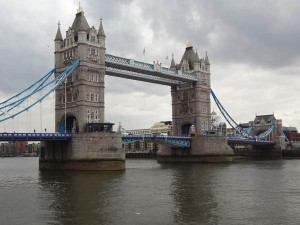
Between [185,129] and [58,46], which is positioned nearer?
[58,46]

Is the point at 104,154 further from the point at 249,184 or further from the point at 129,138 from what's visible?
the point at 249,184

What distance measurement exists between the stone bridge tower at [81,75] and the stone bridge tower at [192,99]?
2909 cm

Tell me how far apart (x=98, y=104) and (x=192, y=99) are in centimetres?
3099

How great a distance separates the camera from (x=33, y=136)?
57.3m

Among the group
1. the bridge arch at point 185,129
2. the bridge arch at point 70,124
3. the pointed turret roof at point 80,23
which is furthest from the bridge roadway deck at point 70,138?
the pointed turret roof at point 80,23

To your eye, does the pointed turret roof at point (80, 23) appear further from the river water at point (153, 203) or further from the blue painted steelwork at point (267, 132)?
the blue painted steelwork at point (267, 132)

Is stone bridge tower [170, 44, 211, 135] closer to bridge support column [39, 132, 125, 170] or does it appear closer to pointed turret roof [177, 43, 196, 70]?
pointed turret roof [177, 43, 196, 70]

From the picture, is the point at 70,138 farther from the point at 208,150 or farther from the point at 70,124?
the point at 208,150

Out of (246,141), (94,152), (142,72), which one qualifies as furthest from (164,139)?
(246,141)

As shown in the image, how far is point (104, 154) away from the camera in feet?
194

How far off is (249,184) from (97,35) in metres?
41.3

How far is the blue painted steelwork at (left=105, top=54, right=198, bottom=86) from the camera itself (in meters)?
74.1

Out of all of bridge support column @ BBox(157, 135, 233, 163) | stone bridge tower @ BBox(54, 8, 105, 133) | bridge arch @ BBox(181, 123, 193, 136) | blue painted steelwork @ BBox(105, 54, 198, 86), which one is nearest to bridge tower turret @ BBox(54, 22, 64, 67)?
stone bridge tower @ BBox(54, 8, 105, 133)

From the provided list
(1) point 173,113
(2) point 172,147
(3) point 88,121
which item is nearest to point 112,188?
(3) point 88,121
